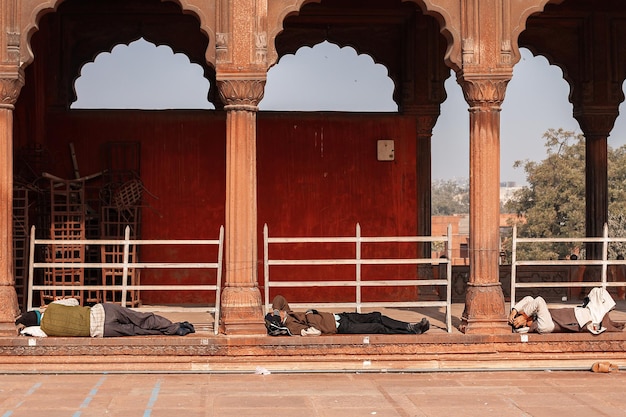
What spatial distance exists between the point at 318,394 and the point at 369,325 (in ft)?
5.16

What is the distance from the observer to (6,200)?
34.7 ft

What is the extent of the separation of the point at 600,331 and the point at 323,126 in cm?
551

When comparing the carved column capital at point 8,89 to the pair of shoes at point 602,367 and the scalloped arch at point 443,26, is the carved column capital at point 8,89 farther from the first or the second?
the pair of shoes at point 602,367

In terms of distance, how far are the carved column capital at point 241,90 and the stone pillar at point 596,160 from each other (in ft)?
Result: 21.1

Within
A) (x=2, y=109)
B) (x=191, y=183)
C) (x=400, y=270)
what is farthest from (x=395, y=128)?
(x=2, y=109)

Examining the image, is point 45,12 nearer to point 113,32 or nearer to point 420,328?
point 113,32

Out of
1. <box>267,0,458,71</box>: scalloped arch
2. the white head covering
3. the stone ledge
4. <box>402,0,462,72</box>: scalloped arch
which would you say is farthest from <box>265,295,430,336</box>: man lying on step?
<box>402,0,462,72</box>: scalloped arch

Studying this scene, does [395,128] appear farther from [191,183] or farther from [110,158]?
[110,158]

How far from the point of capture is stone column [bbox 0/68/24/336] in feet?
34.4

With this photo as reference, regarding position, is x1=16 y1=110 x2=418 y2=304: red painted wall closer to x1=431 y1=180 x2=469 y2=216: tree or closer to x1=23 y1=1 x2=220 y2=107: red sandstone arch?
x1=23 y1=1 x2=220 y2=107: red sandstone arch

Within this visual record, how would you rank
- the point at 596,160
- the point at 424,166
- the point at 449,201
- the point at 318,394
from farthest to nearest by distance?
the point at 449,201 → the point at 596,160 → the point at 424,166 → the point at 318,394

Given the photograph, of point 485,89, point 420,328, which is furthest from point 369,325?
point 485,89

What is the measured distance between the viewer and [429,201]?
15008 millimetres

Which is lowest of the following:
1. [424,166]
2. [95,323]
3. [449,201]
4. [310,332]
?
[310,332]
